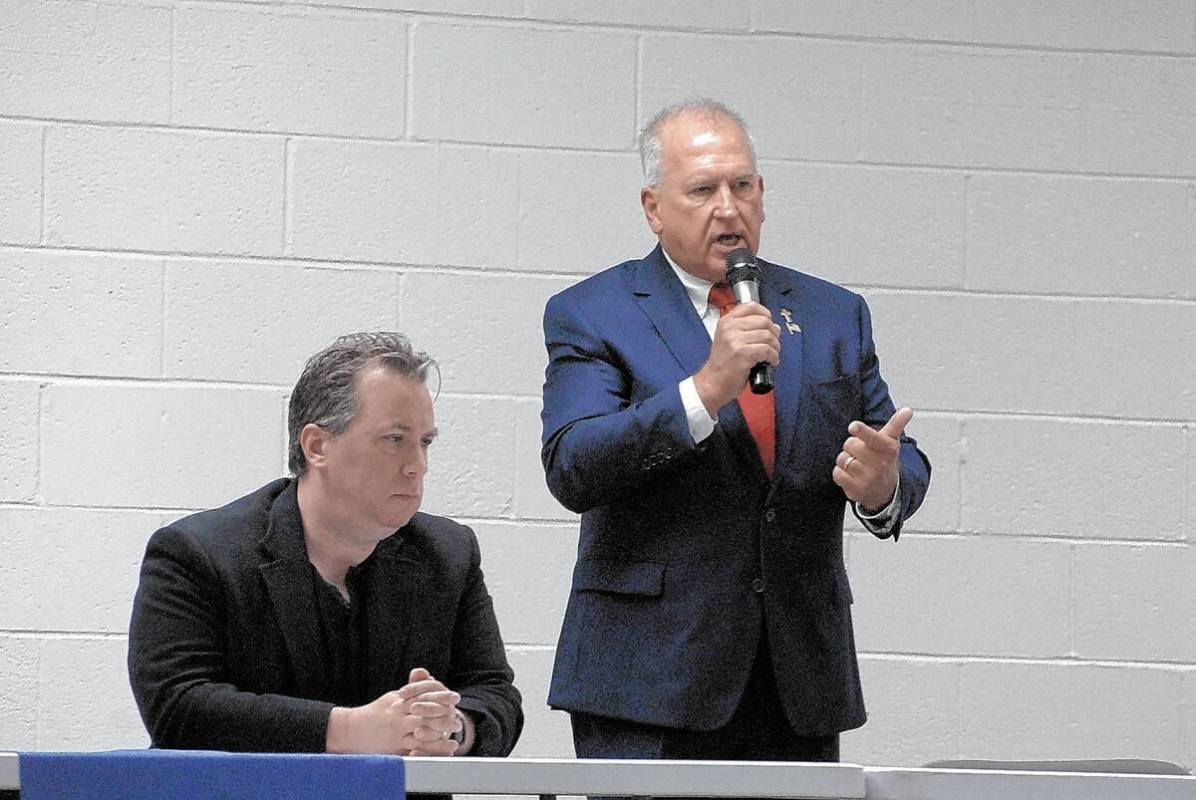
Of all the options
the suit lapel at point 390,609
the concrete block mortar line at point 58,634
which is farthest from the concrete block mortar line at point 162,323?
the suit lapel at point 390,609

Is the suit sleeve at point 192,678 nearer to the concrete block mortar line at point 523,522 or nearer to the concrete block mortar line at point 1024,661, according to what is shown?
the concrete block mortar line at point 523,522

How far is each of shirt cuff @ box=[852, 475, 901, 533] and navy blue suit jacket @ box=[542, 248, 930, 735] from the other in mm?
13

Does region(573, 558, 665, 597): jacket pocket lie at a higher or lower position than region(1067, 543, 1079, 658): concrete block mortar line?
higher

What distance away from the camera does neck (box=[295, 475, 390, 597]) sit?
1.95 meters

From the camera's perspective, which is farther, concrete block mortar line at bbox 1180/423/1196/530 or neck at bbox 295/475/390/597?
concrete block mortar line at bbox 1180/423/1196/530

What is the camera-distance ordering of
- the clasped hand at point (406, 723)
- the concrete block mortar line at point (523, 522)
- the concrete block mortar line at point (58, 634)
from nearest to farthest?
the clasped hand at point (406, 723) → the concrete block mortar line at point (58, 634) → the concrete block mortar line at point (523, 522)

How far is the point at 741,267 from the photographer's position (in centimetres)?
208

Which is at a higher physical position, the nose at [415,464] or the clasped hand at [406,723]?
the nose at [415,464]

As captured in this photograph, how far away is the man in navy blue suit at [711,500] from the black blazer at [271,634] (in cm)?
15

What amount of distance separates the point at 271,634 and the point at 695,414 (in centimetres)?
54

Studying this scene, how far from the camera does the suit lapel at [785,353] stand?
6.83ft

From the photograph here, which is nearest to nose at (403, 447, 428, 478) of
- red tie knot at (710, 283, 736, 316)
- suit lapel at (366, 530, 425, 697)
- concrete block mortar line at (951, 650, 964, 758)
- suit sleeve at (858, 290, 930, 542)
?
suit lapel at (366, 530, 425, 697)

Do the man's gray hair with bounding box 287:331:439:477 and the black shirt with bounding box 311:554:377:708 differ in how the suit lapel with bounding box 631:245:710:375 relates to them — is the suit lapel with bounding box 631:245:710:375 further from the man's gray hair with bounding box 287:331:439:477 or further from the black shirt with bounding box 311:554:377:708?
the black shirt with bounding box 311:554:377:708

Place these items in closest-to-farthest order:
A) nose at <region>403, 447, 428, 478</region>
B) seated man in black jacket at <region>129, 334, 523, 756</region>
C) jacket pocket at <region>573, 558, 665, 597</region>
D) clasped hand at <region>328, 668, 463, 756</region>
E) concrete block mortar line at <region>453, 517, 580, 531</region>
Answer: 1. clasped hand at <region>328, 668, 463, 756</region>
2. seated man in black jacket at <region>129, 334, 523, 756</region>
3. nose at <region>403, 447, 428, 478</region>
4. jacket pocket at <region>573, 558, 665, 597</region>
5. concrete block mortar line at <region>453, 517, 580, 531</region>
